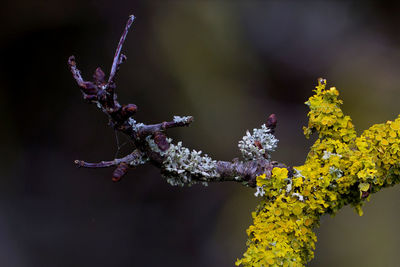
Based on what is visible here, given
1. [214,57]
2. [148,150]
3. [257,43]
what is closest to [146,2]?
[214,57]

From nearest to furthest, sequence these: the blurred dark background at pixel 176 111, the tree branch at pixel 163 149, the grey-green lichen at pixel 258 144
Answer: the tree branch at pixel 163 149 < the grey-green lichen at pixel 258 144 < the blurred dark background at pixel 176 111

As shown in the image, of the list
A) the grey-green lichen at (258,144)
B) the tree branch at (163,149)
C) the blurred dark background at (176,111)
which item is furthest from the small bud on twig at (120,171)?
the blurred dark background at (176,111)

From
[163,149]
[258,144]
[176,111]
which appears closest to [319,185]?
[258,144]

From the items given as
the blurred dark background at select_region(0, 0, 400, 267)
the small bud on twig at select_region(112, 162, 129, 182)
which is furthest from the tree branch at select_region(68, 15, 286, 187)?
the blurred dark background at select_region(0, 0, 400, 267)

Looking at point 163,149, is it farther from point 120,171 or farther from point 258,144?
point 258,144

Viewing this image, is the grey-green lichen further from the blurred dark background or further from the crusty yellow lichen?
the blurred dark background

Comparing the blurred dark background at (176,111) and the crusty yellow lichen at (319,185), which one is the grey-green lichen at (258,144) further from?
the blurred dark background at (176,111)
